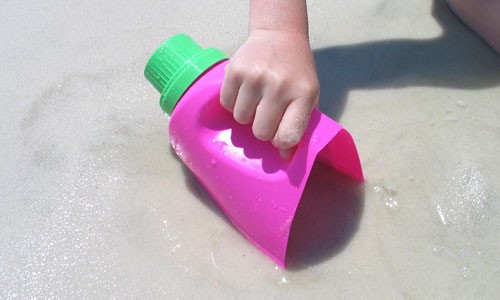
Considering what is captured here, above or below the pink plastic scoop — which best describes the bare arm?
above

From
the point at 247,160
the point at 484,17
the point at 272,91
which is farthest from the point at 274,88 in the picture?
the point at 484,17

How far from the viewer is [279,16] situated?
0.93 metres

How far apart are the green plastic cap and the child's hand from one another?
6 centimetres

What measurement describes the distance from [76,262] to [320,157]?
426 millimetres

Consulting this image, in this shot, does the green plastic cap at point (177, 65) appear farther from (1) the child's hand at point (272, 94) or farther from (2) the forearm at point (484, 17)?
(2) the forearm at point (484, 17)

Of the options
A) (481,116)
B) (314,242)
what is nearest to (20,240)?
(314,242)

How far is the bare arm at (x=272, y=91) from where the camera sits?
2.65 feet

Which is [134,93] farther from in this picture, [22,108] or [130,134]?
[22,108]

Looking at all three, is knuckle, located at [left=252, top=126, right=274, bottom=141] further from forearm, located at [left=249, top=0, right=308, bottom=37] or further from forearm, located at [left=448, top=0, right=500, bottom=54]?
forearm, located at [left=448, top=0, right=500, bottom=54]

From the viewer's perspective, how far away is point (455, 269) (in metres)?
0.86

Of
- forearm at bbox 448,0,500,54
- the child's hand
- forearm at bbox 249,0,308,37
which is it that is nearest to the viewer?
the child's hand

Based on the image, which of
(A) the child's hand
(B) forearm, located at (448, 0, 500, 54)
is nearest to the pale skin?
(A) the child's hand

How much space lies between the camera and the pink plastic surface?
825 millimetres

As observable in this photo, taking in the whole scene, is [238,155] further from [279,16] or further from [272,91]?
[279,16]
